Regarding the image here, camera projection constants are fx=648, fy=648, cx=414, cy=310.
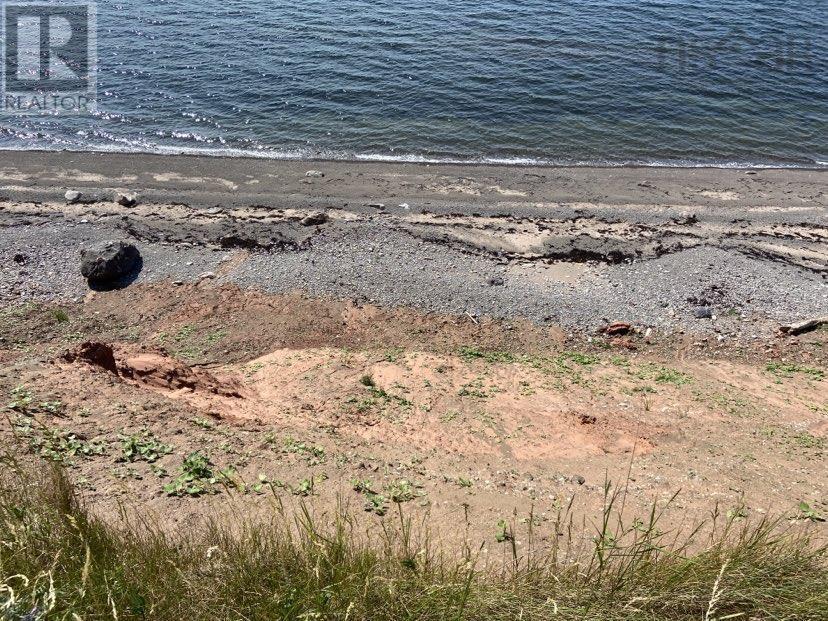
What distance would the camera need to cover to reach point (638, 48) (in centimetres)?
3088

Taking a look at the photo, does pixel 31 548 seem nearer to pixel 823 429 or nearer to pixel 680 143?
pixel 823 429

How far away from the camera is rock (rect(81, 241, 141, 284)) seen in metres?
15.7

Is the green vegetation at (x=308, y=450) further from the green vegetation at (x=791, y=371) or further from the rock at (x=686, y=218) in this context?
the rock at (x=686, y=218)

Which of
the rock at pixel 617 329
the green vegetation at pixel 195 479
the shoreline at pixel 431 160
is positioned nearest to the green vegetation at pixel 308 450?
the green vegetation at pixel 195 479

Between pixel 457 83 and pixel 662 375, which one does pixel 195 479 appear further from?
pixel 457 83

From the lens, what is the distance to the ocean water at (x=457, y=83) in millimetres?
24625

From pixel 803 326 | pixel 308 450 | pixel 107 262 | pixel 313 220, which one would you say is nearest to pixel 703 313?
pixel 803 326

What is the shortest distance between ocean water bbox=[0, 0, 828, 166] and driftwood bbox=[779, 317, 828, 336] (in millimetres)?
10891

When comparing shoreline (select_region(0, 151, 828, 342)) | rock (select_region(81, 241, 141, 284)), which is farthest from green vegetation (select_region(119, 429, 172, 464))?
Answer: rock (select_region(81, 241, 141, 284))

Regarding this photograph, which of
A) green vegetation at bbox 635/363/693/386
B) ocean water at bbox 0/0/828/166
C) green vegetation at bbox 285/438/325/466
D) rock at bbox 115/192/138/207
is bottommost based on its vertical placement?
green vegetation at bbox 635/363/693/386

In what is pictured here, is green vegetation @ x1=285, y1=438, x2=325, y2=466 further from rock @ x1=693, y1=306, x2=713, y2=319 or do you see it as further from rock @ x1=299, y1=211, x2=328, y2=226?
rock @ x1=299, y1=211, x2=328, y2=226

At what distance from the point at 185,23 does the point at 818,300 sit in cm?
3047

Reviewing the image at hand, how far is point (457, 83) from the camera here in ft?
91.1

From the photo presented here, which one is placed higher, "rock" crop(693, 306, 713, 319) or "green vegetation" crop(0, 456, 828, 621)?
"green vegetation" crop(0, 456, 828, 621)
